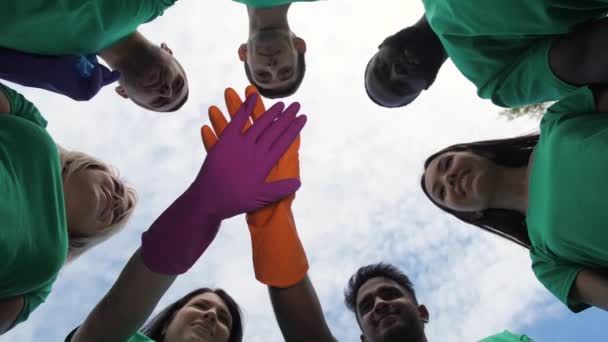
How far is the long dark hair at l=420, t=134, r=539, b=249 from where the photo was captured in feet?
7.66

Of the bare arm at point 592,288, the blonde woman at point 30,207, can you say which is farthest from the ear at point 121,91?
the bare arm at point 592,288

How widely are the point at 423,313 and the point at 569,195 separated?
1.33 meters

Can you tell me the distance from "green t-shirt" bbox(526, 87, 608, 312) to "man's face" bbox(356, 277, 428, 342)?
0.74 m

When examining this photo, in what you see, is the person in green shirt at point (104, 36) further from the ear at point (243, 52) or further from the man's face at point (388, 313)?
the man's face at point (388, 313)

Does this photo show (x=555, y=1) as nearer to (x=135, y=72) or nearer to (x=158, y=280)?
(x=158, y=280)

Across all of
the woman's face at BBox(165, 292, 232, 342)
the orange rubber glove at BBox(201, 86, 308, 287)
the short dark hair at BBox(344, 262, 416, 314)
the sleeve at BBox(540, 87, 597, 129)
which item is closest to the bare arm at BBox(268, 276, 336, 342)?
the orange rubber glove at BBox(201, 86, 308, 287)

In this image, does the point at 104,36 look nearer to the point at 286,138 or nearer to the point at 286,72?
the point at 286,138

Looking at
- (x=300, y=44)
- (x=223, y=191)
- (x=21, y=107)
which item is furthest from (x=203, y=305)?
(x=300, y=44)

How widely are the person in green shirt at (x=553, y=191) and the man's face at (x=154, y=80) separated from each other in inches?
68.5

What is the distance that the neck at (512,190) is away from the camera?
221 cm

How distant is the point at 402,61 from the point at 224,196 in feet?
4.87

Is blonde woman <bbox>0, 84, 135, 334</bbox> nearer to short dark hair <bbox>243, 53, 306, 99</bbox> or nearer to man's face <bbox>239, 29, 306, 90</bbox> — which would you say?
man's face <bbox>239, 29, 306, 90</bbox>

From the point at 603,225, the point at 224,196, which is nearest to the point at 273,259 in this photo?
the point at 224,196

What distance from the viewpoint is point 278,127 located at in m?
1.95
